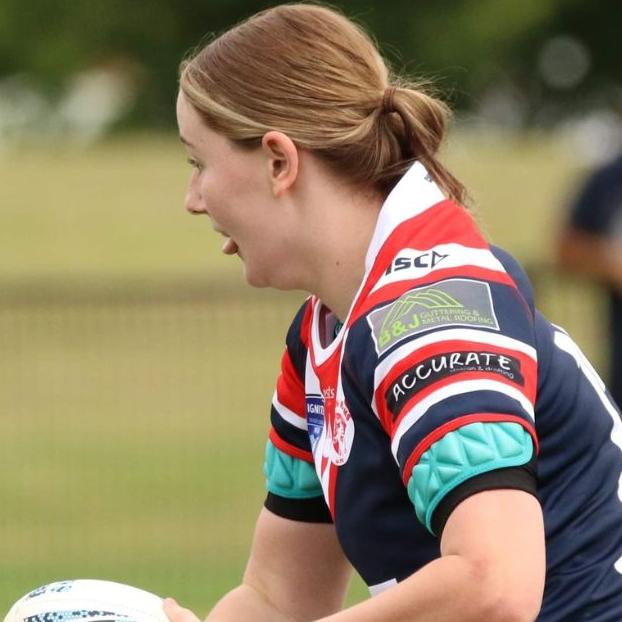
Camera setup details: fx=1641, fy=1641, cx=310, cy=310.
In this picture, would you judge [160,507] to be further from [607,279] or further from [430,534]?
A: [430,534]

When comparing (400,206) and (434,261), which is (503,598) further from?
(400,206)

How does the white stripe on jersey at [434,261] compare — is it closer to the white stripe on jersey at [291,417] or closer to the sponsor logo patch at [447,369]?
the sponsor logo patch at [447,369]

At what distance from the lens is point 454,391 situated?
7.68ft

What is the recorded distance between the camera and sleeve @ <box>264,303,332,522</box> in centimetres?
304

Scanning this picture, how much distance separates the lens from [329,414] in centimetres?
274

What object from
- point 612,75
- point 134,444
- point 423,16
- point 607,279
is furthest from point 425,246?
point 612,75

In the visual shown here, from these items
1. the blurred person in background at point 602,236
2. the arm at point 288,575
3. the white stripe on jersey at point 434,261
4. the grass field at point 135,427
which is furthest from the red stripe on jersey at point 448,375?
the grass field at point 135,427

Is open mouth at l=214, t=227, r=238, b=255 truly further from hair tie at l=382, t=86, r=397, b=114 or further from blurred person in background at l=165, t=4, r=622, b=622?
hair tie at l=382, t=86, r=397, b=114

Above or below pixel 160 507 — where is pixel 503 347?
above

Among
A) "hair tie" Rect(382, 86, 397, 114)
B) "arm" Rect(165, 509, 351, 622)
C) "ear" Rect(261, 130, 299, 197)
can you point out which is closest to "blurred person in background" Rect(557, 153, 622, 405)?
"arm" Rect(165, 509, 351, 622)

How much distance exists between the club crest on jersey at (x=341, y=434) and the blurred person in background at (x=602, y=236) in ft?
15.0

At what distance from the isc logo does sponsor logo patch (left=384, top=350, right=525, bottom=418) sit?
19cm

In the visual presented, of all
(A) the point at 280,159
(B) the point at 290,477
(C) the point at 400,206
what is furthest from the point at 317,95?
(B) the point at 290,477

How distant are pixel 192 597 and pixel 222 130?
484 cm
